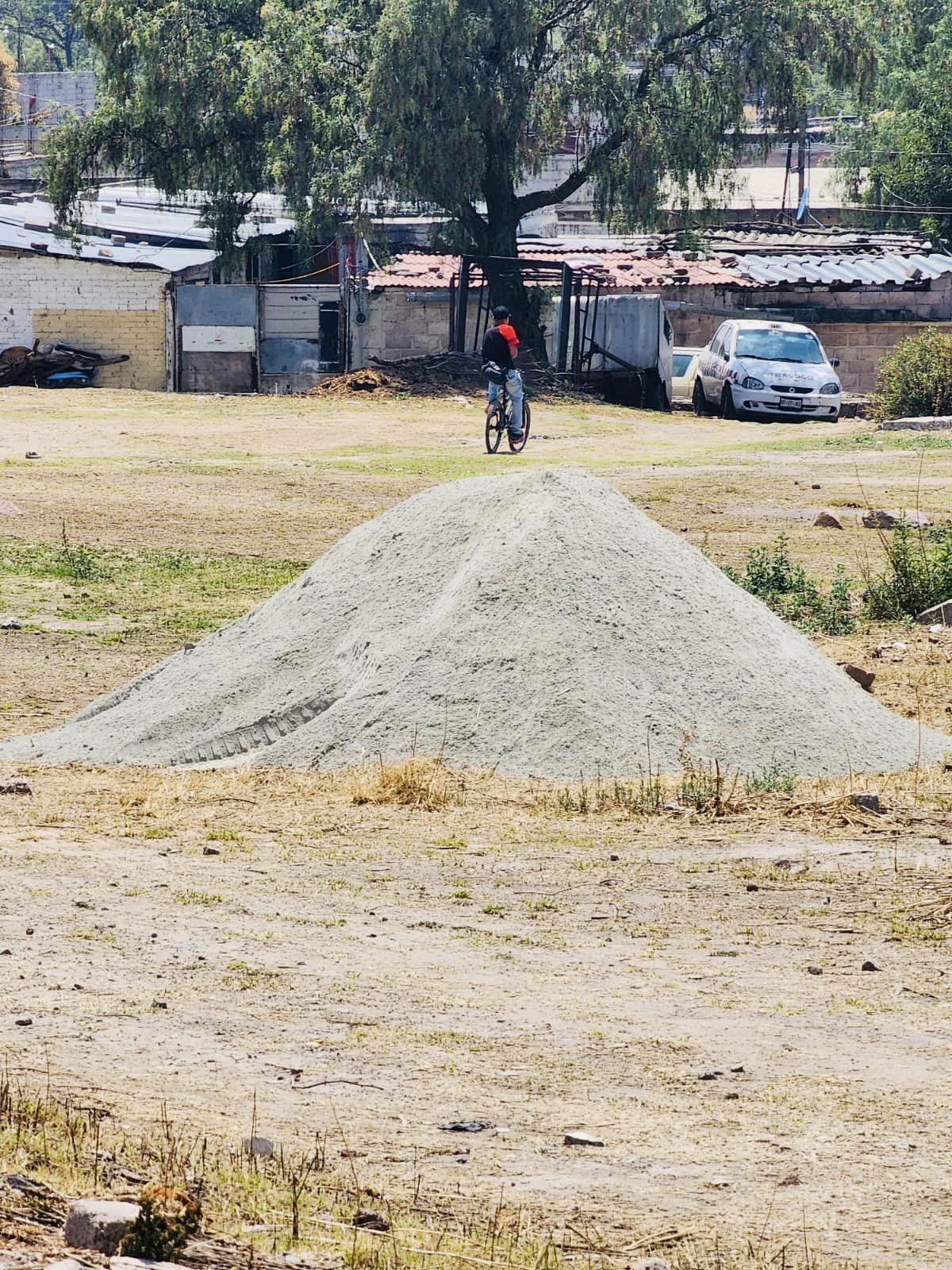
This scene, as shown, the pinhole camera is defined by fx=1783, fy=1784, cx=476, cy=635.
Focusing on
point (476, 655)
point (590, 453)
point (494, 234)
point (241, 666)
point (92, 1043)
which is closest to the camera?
point (92, 1043)

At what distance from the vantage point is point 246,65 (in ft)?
112

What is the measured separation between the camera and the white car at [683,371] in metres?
32.9

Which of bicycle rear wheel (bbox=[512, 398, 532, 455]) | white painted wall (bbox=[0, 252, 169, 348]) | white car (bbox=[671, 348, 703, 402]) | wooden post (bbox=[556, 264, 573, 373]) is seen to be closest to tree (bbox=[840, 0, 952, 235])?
white car (bbox=[671, 348, 703, 402])

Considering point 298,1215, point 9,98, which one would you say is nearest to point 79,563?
point 298,1215

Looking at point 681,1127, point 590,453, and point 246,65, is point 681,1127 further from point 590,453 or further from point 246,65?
point 246,65

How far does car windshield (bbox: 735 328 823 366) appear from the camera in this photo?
2944 cm

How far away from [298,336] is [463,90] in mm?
5678

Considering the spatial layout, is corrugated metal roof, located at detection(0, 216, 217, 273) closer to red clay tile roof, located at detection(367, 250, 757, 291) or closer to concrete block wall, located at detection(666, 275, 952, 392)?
red clay tile roof, located at detection(367, 250, 757, 291)

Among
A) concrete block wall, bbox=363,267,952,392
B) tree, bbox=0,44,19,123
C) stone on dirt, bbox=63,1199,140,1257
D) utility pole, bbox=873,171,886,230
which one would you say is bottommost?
stone on dirt, bbox=63,1199,140,1257

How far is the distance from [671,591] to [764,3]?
27.4m

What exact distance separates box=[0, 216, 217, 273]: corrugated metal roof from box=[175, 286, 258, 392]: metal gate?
0.83m

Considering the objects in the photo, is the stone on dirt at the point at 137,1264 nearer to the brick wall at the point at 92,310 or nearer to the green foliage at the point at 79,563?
the green foliage at the point at 79,563

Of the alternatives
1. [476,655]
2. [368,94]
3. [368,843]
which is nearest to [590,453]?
[368,94]

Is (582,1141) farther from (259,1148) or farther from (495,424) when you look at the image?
(495,424)
